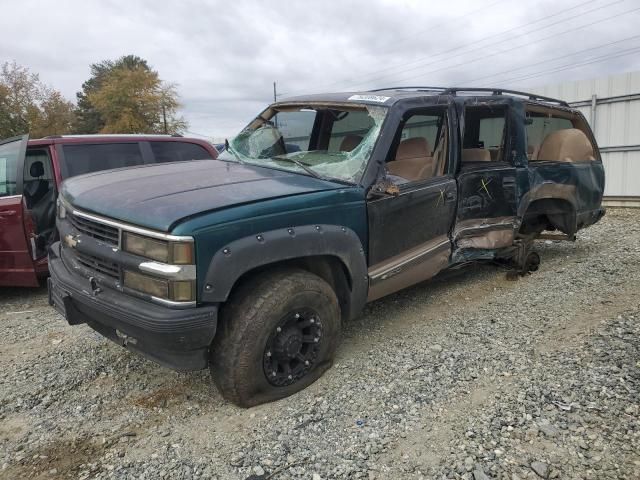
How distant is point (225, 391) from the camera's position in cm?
287

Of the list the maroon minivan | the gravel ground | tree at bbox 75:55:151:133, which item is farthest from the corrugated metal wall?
tree at bbox 75:55:151:133

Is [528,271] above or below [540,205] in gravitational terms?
below

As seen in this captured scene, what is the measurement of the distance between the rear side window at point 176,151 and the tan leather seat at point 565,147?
416cm

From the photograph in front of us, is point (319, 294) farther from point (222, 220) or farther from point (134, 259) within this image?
point (134, 259)

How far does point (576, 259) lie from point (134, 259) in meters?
5.42

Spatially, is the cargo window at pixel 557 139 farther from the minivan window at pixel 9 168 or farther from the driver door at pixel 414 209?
the minivan window at pixel 9 168

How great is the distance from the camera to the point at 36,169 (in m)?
5.34

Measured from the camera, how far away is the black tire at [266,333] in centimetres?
278

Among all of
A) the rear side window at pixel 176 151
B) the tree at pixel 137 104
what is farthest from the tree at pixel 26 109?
the rear side window at pixel 176 151

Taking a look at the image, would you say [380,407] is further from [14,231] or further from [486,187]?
[14,231]

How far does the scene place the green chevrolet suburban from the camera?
2.62m

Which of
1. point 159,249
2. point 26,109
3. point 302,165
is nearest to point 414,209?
point 302,165

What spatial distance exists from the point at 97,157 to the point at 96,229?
3111 mm

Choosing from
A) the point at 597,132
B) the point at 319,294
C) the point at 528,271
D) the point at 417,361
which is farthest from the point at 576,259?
the point at 597,132
